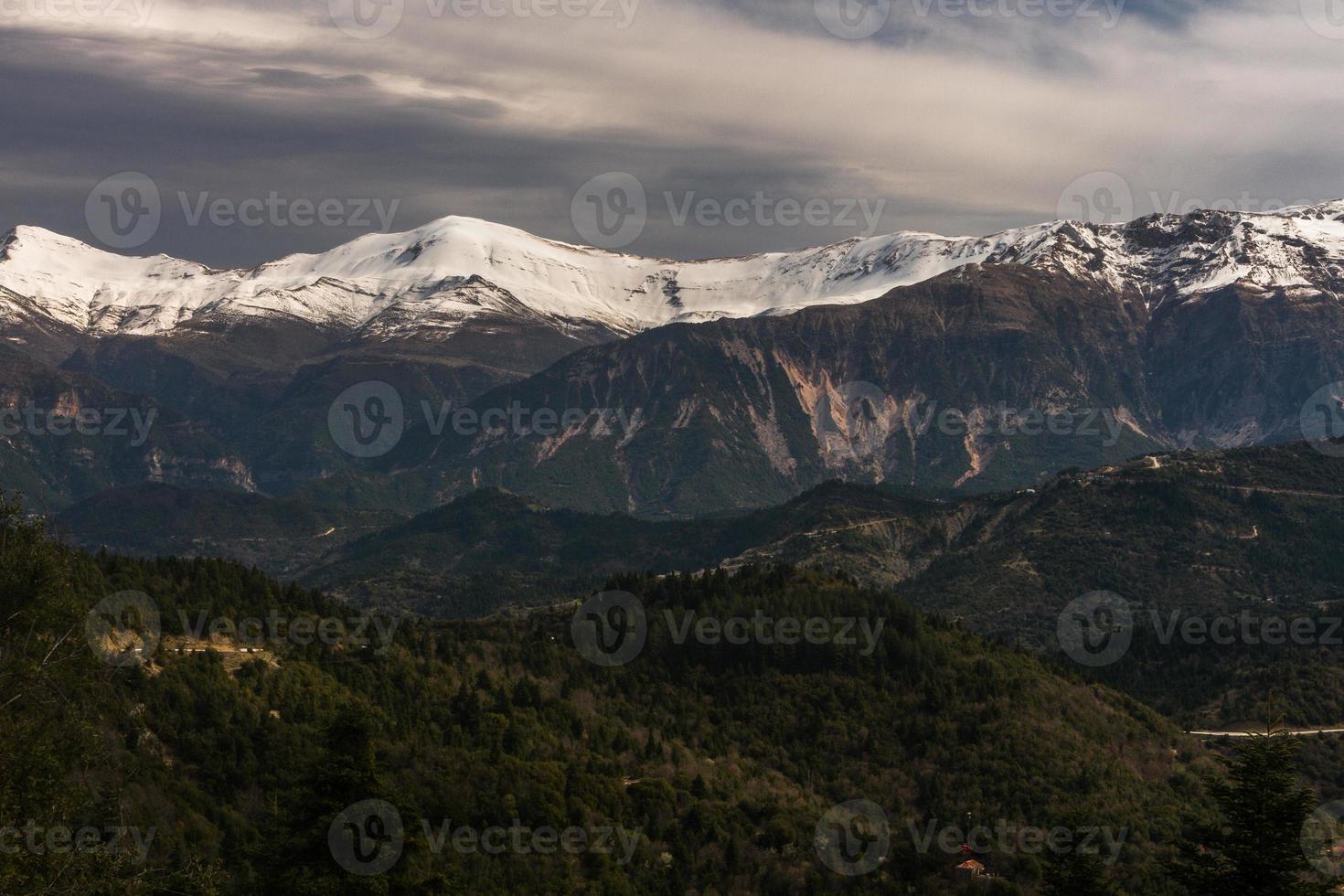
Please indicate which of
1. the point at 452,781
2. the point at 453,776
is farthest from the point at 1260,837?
the point at 453,776

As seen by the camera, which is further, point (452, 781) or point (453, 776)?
point (453, 776)

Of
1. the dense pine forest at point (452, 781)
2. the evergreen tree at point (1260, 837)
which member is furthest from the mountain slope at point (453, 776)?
the evergreen tree at point (1260, 837)

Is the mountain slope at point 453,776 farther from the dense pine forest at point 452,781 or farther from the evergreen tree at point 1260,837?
the evergreen tree at point 1260,837

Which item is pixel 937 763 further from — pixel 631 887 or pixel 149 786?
pixel 149 786

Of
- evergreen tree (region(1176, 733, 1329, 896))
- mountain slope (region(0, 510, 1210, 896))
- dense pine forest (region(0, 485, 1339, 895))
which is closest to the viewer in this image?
dense pine forest (region(0, 485, 1339, 895))

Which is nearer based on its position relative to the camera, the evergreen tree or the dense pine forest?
the dense pine forest

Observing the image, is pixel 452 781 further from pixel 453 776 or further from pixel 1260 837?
pixel 1260 837

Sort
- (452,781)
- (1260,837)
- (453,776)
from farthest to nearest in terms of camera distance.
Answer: (453,776) → (452,781) → (1260,837)

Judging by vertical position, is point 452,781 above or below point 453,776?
below

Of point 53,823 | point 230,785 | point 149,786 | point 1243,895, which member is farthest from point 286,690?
point 1243,895

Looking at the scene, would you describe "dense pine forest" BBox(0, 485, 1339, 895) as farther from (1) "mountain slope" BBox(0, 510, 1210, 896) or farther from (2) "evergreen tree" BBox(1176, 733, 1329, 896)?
(2) "evergreen tree" BBox(1176, 733, 1329, 896)

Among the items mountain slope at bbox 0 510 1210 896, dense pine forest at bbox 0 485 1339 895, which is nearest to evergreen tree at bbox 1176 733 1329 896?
dense pine forest at bbox 0 485 1339 895
